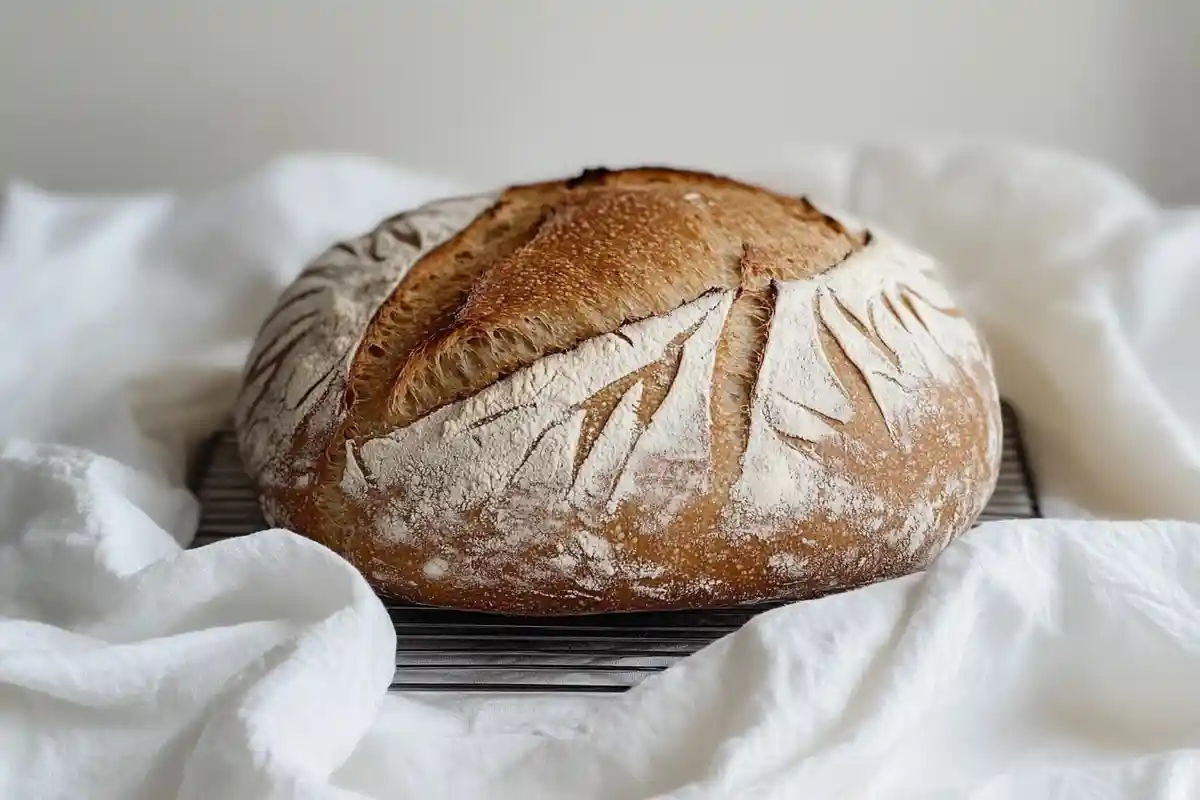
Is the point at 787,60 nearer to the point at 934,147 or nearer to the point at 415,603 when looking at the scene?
the point at 934,147

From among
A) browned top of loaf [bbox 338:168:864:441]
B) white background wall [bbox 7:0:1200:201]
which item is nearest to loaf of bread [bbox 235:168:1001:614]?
browned top of loaf [bbox 338:168:864:441]

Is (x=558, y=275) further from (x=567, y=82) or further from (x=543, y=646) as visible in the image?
(x=567, y=82)

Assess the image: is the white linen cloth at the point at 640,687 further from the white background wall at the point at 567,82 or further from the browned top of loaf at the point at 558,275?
the white background wall at the point at 567,82

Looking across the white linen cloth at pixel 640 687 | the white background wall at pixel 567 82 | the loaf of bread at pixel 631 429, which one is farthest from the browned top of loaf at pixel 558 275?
the white background wall at pixel 567 82

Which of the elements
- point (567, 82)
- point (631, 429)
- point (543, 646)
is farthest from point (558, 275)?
point (567, 82)

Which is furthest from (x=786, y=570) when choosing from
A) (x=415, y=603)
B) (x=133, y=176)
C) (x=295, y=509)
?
(x=133, y=176)
